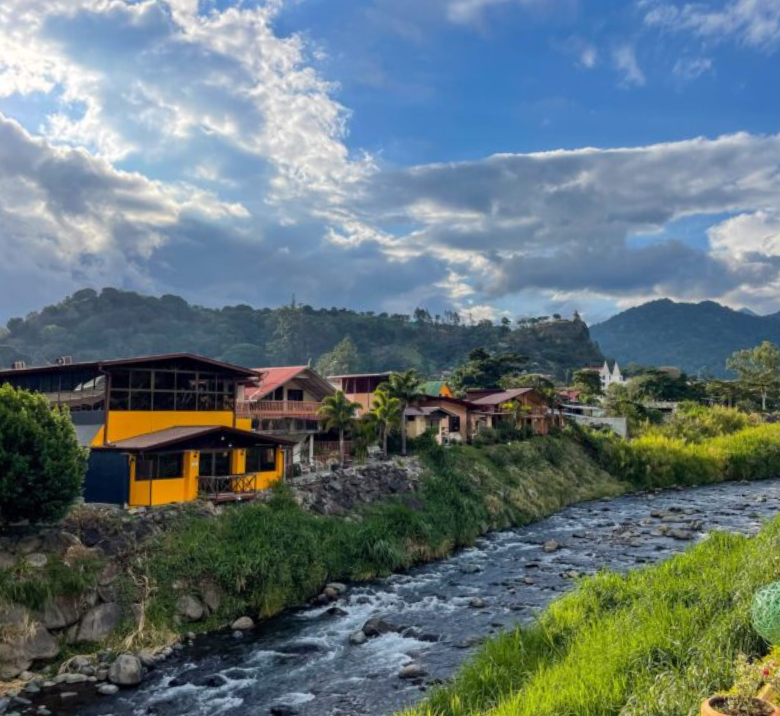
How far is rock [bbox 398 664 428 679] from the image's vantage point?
61.2ft

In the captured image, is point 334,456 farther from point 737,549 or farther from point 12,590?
point 737,549

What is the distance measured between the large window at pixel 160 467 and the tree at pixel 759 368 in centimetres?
9693

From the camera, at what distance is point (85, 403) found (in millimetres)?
33438

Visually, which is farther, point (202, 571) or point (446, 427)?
Result: point (446, 427)

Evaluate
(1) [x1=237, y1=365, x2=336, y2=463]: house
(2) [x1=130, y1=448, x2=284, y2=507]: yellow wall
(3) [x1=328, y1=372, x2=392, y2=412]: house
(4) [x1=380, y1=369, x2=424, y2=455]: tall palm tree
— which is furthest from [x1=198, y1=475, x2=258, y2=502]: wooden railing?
(3) [x1=328, y1=372, x2=392, y2=412]: house

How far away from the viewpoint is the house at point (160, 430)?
30234 millimetres

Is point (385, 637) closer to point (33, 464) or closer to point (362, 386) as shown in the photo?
point (33, 464)

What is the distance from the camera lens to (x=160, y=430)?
33812 millimetres

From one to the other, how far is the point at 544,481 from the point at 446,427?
11785 millimetres

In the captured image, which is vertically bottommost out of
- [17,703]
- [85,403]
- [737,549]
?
[17,703]

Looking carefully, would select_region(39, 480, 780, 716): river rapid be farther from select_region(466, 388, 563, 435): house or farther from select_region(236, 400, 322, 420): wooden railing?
select_region(466, 388, 563, 435): house

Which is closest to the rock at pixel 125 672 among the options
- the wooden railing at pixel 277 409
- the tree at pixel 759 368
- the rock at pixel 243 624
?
the rock at pixel 243 624

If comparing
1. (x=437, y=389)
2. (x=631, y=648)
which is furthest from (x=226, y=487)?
(x=437, y=389)

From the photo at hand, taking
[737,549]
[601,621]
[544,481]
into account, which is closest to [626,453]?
[544,481]
